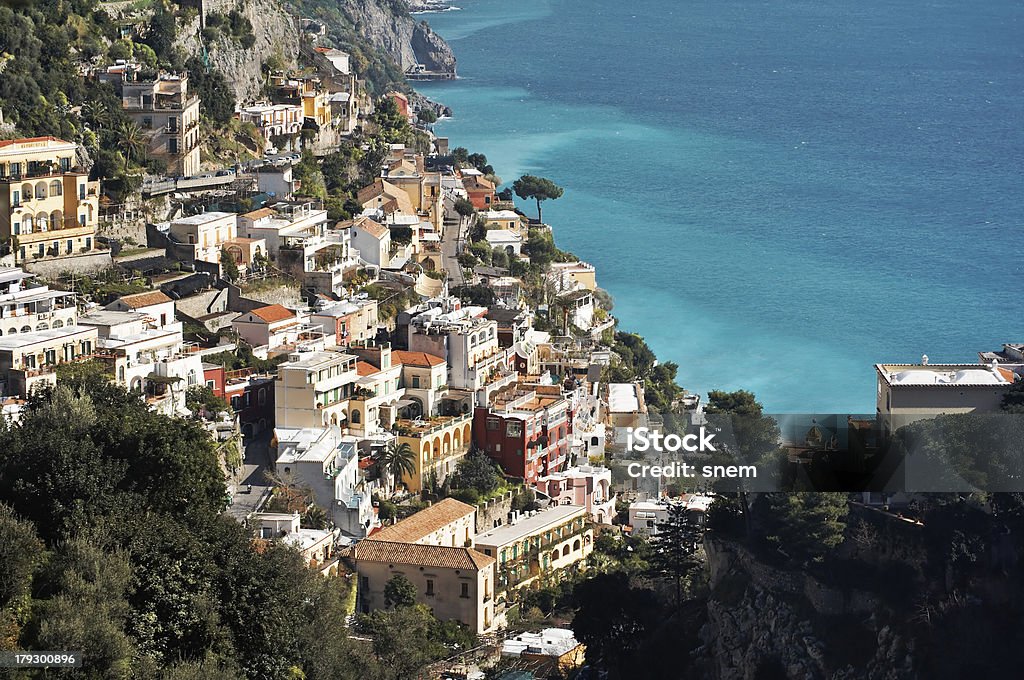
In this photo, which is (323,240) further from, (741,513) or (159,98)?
(741,513)

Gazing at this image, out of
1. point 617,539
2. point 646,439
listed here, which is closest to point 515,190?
point 646,439

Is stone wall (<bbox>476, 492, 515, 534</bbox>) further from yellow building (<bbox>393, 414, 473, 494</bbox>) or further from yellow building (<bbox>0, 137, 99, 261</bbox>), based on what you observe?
yellow building (<bbox>0, 137, 99, 261</bbox>)

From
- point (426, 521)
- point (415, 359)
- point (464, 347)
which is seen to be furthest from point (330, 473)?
point (464, 347)

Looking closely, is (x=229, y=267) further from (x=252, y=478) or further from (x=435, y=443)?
(x=252, y=478)

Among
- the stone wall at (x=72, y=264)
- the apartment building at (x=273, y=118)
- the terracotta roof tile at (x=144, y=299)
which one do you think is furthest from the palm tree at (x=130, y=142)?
the terracotta roof tile at (x=144, y=299)

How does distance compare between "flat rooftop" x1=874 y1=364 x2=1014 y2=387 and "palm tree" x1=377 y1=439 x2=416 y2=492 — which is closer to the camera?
"flat rooftop" x1=874 y1=364 x2=1014 y2=387

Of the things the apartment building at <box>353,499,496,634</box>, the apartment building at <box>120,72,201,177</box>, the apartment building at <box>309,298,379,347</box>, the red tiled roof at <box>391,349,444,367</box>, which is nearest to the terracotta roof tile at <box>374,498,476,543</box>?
the apartment building at <box>353,499,496,634</box>
